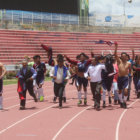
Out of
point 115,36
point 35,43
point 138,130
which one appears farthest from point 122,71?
point 115,36

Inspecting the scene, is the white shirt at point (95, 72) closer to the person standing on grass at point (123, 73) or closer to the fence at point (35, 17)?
the person standing on grass at point (123, 73)

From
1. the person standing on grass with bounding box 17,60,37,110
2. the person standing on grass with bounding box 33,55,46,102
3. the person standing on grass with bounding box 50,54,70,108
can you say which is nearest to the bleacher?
the person standing on grass with bounding box 33,55,46,102

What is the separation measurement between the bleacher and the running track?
22.9 m

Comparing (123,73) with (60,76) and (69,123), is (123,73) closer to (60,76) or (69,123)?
(60,76)

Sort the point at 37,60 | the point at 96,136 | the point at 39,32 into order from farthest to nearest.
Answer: the point at 39,32, the point at 37,60, the point at 96,136

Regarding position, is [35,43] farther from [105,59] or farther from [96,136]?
[96,136]

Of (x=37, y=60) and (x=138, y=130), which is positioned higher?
(x=37, y=60)

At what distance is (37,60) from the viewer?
15398mm

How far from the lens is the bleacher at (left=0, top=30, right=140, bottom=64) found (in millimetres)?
37166

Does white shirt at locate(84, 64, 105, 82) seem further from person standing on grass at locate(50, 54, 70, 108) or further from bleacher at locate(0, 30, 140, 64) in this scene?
bleacher at locate(0, 30, 140, 64)

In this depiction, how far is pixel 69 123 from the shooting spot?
394 inches

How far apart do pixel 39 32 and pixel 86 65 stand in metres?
30.4

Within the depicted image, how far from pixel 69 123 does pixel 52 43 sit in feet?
Result: 106

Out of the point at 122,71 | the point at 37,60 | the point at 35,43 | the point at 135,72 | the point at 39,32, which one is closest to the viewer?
the point at 122,71
